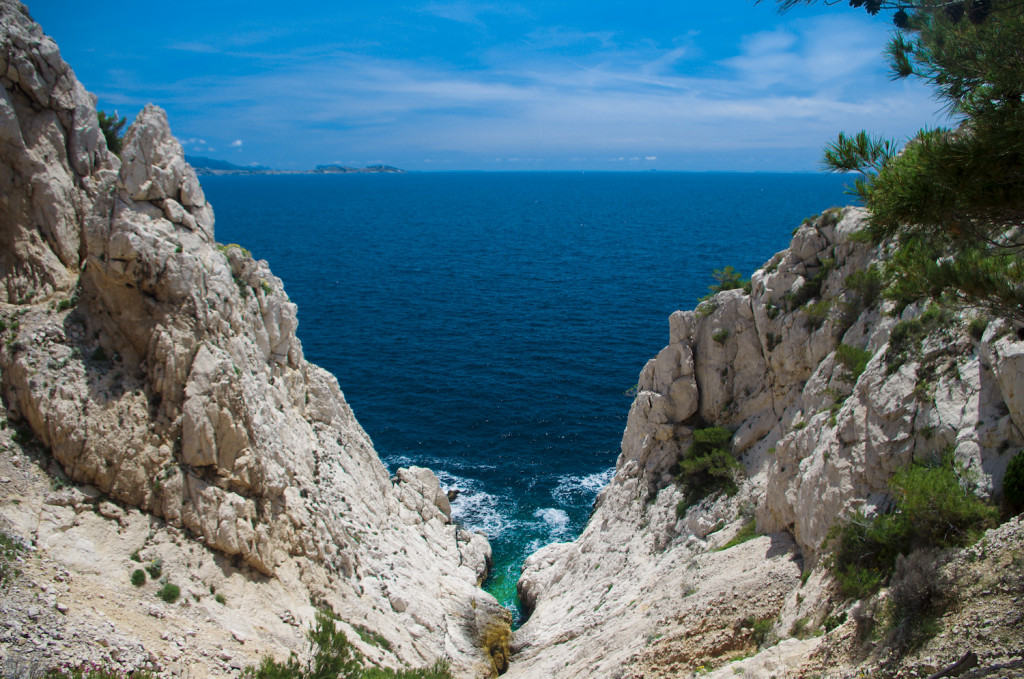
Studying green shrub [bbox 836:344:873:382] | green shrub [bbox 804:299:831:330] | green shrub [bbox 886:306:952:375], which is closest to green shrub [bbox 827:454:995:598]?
green shrub [bbox 886:306:952:375]

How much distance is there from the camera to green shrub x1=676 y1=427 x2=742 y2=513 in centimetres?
2784

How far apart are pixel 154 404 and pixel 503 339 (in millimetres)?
44621

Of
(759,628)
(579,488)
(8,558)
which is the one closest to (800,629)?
(759,628)

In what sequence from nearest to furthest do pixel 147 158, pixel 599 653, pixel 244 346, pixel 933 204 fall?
1. pixel 933 204
2. pixel 599 653
3. pixel 147 158
4. pixel 244 346

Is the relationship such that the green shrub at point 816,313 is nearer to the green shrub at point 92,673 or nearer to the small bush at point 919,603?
the small bush at point 919,603

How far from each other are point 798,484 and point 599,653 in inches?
363

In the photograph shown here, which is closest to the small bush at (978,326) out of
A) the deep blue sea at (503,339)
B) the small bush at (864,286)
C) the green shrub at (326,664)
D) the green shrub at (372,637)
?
the small bush at (864,286)

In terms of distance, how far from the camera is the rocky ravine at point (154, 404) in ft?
70.4

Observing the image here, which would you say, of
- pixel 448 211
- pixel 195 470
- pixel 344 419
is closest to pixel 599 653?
pixel 195 470

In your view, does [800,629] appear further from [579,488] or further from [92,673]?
[579,488]

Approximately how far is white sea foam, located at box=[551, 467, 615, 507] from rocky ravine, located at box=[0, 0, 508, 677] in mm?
13160

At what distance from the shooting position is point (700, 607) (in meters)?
21.0

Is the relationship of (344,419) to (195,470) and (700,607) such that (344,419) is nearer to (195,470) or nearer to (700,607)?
(195,470)

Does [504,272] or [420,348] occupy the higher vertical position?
[504,272]
